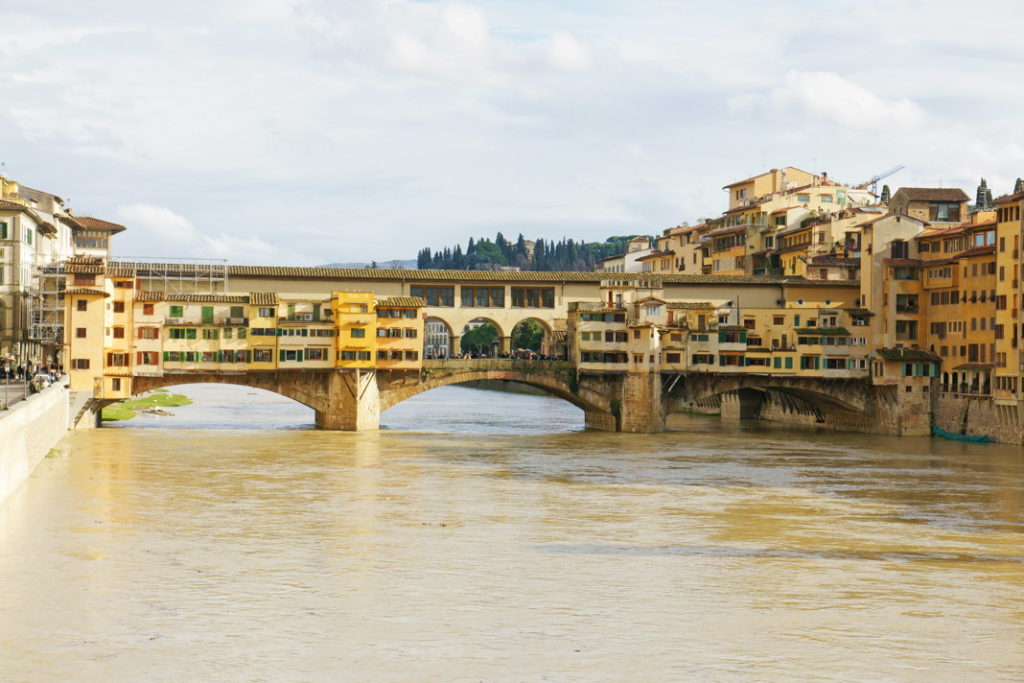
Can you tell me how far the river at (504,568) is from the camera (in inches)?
1033

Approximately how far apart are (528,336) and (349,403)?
2748 inches

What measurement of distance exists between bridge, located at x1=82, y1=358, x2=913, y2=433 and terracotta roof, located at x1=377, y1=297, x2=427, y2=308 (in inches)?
136

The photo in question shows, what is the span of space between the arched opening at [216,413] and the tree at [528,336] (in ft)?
96.3

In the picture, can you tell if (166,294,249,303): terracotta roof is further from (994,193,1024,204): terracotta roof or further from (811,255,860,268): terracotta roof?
(994,193,1024,204): terracotta roof

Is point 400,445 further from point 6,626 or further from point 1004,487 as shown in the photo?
point 6,626

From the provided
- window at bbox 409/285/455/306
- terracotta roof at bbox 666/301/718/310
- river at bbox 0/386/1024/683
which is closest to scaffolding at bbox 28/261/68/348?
river at bbox 0/386/1024/683

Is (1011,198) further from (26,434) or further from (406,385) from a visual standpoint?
(26,434)

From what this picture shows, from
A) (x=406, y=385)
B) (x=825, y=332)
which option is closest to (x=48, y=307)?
(x=406, y=385)

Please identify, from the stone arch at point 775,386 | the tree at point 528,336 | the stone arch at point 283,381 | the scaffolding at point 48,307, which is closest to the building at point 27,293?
the scaffolding at point 48,307

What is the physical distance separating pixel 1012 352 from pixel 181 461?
43.3 metres

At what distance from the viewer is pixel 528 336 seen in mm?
147250

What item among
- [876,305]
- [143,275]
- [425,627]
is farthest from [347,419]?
[425,627]

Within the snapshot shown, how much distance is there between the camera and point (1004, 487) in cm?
5516

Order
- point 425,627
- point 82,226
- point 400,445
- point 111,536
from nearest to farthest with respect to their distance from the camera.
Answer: point 425,627 → point 111,536 → point 400,445 → point 82,226
